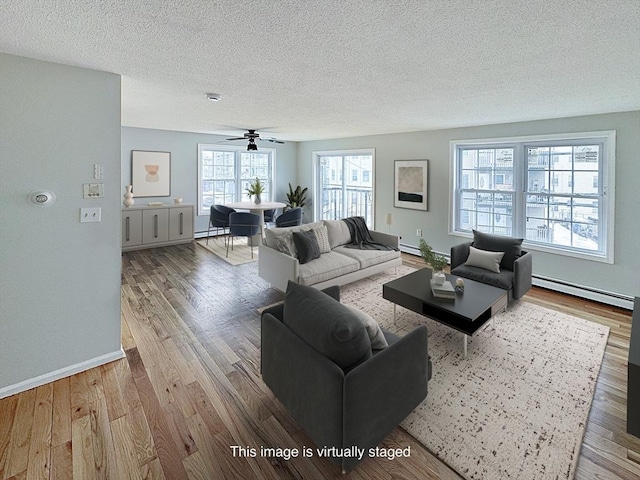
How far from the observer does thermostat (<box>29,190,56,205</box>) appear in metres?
2.31

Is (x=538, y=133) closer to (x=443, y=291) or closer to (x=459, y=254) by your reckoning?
(x=459, y=254)

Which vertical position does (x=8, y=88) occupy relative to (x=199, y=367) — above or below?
above

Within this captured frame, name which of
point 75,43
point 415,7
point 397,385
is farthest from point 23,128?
point 397,385

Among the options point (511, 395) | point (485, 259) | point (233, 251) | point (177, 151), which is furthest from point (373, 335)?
point (177, 151)

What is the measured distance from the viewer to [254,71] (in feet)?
8.53

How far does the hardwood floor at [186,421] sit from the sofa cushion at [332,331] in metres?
0.63

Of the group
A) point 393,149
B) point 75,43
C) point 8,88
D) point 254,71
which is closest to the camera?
point 75,43

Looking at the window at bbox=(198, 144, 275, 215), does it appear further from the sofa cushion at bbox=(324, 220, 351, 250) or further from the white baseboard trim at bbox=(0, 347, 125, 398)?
the white baseboard trim at bbox=(0, 347, 125, 398)

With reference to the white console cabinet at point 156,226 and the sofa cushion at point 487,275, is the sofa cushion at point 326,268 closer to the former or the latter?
the sofa cushion at point 487,275

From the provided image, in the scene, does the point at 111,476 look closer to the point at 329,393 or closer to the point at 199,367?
the point at 199,367

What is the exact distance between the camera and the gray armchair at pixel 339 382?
5.41 ft

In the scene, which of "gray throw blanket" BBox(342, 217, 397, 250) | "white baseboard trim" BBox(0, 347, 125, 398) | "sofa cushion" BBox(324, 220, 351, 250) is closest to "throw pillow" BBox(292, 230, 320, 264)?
"sofa cushion" BBox(324, 220, 351, 250)

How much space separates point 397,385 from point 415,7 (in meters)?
1.97

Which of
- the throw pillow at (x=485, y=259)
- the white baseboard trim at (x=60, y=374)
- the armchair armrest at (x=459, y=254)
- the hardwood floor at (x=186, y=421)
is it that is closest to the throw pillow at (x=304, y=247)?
the hardwood floor at (x=186, y=421)
